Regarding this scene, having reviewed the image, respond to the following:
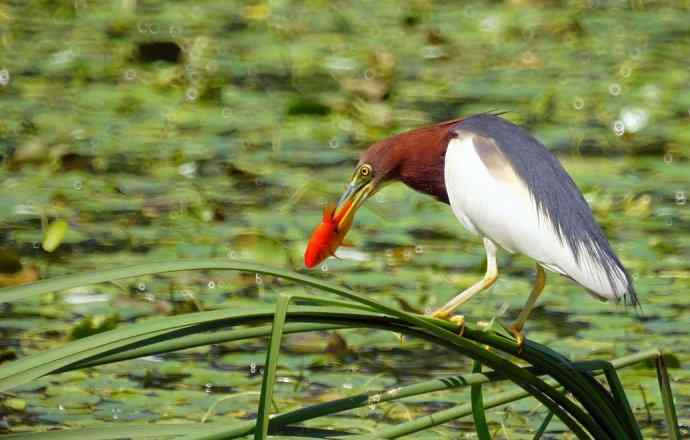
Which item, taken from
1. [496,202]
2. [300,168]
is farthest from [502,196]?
[300,168]

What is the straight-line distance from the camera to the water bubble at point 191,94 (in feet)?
21.0

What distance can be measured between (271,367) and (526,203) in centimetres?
107

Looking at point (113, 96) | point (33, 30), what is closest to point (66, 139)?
point (113, 96)

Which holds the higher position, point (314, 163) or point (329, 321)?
point (329, 321)

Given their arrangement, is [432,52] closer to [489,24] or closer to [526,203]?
[489,24]

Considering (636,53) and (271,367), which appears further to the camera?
(636,53)

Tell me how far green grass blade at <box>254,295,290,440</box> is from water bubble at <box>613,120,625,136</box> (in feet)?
13.9

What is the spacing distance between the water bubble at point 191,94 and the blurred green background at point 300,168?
0.08 feet

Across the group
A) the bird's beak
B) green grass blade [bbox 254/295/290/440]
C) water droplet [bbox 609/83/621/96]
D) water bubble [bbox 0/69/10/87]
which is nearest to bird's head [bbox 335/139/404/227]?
the bird's beak

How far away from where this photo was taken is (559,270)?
2.79 meters

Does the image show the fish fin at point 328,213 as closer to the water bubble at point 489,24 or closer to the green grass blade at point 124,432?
the green grass blade at point 124,432

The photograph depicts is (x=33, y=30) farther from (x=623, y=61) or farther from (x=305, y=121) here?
(x=623, y=61)

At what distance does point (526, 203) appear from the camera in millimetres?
2883

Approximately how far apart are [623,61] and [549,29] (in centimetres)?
74
